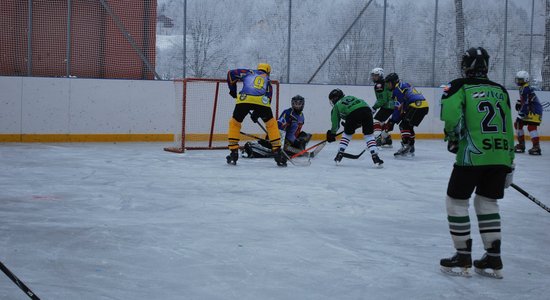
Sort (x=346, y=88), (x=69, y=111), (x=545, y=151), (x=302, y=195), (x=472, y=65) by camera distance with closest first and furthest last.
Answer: (x=472, y=65) < (x=302, y=195) < (x=69, y=111) < (x=545, y=151) < (x=346, y=88)

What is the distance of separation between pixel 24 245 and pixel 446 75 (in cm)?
1157

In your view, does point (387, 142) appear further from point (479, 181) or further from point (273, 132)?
point (479, 181)

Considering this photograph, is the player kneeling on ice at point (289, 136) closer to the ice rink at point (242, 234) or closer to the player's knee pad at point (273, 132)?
the player's knee pad at point (273, 132)

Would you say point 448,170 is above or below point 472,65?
below

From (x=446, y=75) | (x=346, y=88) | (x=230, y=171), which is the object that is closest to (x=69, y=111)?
(x=230, y=171)

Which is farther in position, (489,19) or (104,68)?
(489,19)

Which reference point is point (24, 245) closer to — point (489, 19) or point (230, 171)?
point (230, 171)

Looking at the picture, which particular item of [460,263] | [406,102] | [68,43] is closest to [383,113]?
[406,102]

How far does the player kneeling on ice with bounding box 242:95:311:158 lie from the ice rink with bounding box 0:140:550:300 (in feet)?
4.57

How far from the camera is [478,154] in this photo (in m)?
3.64

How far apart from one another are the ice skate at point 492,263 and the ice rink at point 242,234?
0.06 m

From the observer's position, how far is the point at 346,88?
13742 mm

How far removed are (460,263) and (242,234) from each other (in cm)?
146

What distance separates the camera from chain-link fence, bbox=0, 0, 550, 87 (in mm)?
11461
